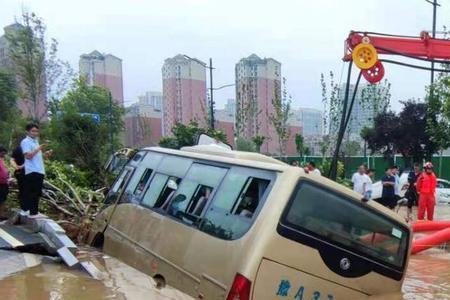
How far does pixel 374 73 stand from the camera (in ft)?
36.8

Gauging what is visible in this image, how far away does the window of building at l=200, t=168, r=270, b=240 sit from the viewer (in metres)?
4.31

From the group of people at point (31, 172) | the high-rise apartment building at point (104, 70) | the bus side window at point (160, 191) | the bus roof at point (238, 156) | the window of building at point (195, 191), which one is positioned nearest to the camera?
the bus roof at point (238, 156)

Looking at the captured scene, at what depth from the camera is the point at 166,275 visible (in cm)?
490

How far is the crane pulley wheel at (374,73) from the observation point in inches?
441

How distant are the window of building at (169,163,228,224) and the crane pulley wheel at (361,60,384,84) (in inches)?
271

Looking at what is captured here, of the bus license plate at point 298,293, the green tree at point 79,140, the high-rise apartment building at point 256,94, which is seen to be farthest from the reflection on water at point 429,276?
the high-rise apartment building at point 256,94

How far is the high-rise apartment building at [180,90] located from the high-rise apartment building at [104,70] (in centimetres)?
675

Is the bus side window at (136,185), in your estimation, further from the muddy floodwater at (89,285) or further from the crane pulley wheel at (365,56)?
the crane pulley wheel at (365,56)

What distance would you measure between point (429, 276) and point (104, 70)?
4726 centimetres

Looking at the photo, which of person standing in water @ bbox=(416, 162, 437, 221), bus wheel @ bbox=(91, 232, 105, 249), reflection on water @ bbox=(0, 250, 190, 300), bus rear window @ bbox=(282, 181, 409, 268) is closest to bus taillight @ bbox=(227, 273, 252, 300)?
bus rear window @ bbox=(282, 181, 409, 268)

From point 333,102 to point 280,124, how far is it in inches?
120

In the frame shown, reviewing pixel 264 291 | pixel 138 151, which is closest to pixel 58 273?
pixel 138 151

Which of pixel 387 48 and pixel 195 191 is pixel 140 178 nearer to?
pixel 195 191

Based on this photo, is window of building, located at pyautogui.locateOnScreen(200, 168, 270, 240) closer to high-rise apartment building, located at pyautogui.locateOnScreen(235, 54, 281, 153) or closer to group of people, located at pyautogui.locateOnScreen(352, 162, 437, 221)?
group of people, located at pyautogui.locateOnScreen(352, 162, 437, 221)
